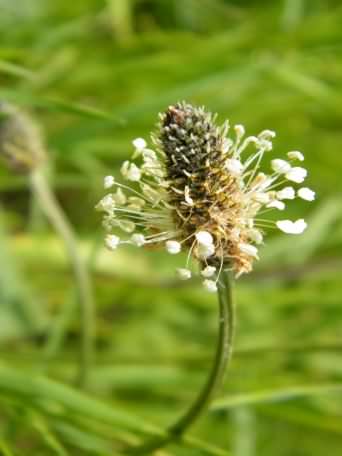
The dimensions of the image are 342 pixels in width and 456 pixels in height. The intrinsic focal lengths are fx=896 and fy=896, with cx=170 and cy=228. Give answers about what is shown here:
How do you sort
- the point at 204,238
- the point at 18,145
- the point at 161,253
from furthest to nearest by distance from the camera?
1. the point at 161,253
2. the point at 18,145
3. the point at 204,238

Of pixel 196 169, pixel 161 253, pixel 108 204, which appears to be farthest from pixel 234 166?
pixel 161 253

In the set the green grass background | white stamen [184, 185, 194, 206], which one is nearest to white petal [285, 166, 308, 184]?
white stamen [184, 185, 194, 206]

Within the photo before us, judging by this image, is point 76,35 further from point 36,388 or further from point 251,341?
point 36,388

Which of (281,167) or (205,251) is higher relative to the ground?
(281,167)

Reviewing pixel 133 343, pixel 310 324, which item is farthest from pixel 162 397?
pixel 310 324

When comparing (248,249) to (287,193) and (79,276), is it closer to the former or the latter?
Result: (287,193)

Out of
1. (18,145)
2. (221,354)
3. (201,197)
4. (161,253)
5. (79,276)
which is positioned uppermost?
(161,253)

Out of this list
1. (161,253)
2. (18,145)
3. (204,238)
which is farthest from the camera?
(161,253)

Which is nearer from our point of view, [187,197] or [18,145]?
[187,197]
